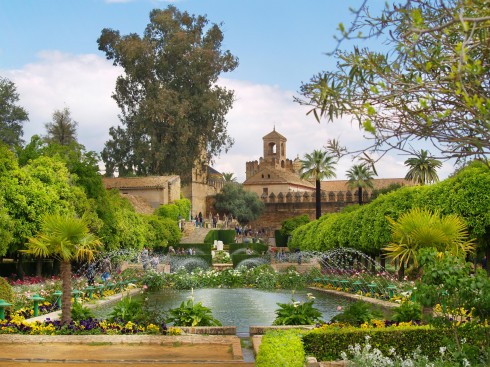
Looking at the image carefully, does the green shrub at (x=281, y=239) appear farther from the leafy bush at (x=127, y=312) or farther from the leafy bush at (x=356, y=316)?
the leafy bush at (x=356, y=316)

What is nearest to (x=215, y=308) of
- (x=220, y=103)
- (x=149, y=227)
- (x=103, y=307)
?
(x=103, y=307)

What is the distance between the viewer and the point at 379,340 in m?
9.15

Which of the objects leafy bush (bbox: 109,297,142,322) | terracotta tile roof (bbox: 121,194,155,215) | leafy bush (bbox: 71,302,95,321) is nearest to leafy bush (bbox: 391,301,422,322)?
leafy bush (bbox: 109,297,142,322)

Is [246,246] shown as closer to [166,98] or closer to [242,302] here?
[166,98]

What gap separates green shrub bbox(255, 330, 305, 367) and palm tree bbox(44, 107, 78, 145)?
155 feet

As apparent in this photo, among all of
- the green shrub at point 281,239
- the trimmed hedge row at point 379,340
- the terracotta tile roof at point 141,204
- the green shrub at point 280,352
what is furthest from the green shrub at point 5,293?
the green shrub at point 281,239

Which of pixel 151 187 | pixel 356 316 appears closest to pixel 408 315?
pixel 356 316

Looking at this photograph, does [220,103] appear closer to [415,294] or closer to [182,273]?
[182,273]

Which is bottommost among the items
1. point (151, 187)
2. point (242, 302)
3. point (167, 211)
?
point (242, 302)

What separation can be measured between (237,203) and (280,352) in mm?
58080

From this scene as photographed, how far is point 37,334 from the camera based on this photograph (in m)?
10.9

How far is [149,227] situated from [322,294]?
63.3 feet

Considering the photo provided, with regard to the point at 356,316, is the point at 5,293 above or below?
above

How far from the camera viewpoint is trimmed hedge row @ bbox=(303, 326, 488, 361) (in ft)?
29.6
